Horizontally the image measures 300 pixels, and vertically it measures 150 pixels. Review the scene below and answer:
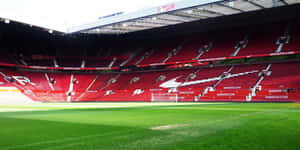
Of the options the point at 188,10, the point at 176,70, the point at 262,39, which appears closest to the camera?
the point at 188,10

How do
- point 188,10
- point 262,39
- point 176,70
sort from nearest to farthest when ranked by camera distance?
1. point 188,10
2. point 262,39
3. point 176,70

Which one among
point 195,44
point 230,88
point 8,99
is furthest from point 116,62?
point 230,88

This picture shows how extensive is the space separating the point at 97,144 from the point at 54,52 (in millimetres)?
45101

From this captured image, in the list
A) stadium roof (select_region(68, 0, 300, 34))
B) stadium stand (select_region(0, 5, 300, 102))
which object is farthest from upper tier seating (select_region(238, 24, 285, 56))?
stadium roof (select_region(68, 0, 300, 34))

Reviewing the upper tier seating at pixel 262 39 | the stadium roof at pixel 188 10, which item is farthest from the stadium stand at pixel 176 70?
the stadium roof at pixel 188 10

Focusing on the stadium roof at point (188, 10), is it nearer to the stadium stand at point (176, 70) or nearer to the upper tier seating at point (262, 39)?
the upper tier seating at point (262, 39)

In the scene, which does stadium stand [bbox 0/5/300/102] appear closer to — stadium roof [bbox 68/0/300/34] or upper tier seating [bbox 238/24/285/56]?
upper tier seating [bbox 238/24/285/56]

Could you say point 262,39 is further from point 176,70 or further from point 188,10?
point 188,10

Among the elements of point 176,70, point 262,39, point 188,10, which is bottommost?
point 176,70

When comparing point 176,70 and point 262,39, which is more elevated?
point 262,39

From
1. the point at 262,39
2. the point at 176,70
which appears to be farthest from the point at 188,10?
the point at 176,70

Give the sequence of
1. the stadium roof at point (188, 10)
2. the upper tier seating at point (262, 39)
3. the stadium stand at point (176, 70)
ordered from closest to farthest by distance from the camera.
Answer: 1. the stadium roof at point (188, 10)
2. the stadium stand at point (176, 70)
3. the upper tier seating at point (262, 39)

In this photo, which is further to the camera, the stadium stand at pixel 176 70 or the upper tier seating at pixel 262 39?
the upper tier seating at pixel 262 39

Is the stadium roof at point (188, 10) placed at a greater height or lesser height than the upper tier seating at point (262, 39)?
greater
